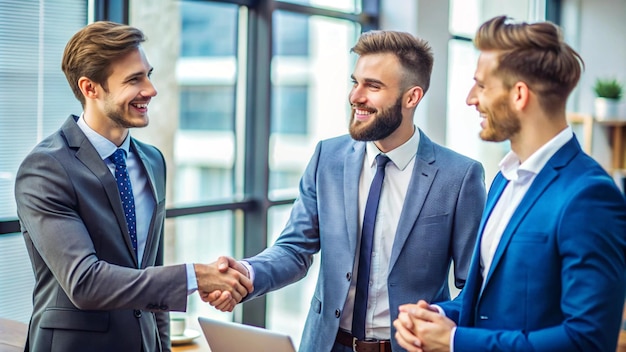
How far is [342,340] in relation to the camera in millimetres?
2357

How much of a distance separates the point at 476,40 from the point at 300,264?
1.02 metres

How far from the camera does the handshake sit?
2.34 metres

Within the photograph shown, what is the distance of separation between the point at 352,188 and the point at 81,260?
84cm

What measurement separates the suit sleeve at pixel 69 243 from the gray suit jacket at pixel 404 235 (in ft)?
1.54

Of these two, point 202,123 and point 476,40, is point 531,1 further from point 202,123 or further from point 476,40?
point 476,40

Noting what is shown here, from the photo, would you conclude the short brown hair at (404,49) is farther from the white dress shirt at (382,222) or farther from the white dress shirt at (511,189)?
the white dress shirt at (511,189)

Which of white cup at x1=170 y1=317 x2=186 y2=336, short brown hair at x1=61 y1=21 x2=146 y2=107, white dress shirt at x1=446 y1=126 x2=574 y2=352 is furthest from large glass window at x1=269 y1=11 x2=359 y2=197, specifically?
white dress shirt at x1=446 y1=126 x2=574 y2=352

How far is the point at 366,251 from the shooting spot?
238cm

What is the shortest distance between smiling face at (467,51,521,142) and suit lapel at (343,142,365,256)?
0.64 m

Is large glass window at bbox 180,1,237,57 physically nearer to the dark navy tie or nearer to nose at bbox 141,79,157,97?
nose at bbox 141,79,157,97

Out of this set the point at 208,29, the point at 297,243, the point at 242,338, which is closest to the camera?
the point at 242,338

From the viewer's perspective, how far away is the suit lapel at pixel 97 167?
2.15 m

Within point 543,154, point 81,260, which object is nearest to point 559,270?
point 543,154

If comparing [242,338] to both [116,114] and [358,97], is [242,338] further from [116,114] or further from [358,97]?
[358,97]
